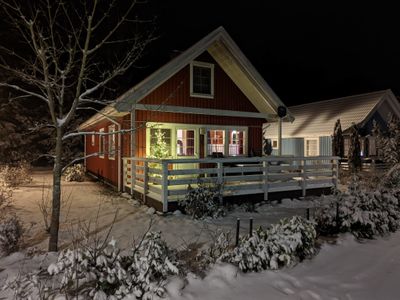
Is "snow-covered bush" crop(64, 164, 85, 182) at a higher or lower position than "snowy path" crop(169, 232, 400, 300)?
higher

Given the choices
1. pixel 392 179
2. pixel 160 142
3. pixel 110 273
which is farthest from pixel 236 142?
pixel 110 273

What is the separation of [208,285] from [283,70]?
1915 inches

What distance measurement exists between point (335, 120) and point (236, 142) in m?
9.83

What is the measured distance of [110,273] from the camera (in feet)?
12.1

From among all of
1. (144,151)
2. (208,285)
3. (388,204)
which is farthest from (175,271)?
(144,151)

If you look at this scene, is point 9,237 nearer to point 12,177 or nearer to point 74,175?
point 12,177

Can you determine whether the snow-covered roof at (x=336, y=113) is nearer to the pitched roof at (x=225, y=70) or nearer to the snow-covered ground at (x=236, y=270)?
the pitched roof at (x=225, y=70)

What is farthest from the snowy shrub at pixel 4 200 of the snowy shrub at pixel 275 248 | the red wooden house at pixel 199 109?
the snowy shrub at pixel 275 248

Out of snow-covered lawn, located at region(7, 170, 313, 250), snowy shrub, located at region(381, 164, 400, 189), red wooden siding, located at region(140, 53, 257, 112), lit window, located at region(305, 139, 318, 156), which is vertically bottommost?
snow-covered lawn, located at region(7, 170, 313, 250)

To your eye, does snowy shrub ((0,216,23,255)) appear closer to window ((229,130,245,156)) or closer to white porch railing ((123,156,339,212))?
white porch railing ((123,156,339,212))

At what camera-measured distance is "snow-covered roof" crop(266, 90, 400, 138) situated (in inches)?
752

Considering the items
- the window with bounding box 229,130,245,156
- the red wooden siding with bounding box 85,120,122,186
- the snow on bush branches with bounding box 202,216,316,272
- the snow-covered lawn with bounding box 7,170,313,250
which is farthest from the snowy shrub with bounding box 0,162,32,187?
the snow on bush branches with bounding box 202,216,316,272

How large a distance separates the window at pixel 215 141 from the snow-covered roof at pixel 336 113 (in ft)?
20.2

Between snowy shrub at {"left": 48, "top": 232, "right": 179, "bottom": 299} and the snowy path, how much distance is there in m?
0.25
